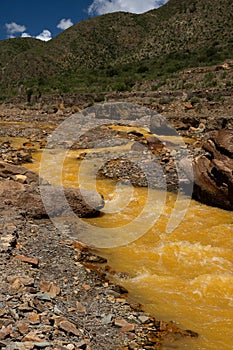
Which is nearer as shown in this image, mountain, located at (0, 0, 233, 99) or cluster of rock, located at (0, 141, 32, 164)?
cluster of rock, located at (0, 141, 32, 164)

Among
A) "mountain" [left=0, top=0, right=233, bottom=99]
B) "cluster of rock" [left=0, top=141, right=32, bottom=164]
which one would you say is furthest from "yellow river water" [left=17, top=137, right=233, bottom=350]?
"mountain" [left=0, top=0, right=233, bottom=99]

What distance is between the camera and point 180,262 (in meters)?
8.78

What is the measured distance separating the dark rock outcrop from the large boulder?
3582mm

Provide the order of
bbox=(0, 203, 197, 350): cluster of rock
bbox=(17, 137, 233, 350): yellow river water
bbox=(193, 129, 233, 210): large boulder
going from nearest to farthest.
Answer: bbox=(0, 203, 197, 350): cluster of rock < bbox=(17, 137, 233, 350): yellow river water < bbox=(193, 129, 233, 210): large boulder

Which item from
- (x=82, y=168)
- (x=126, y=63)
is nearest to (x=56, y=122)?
(x=82, y=168)

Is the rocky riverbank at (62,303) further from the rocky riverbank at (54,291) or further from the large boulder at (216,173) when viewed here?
the large boulder at (216,173)

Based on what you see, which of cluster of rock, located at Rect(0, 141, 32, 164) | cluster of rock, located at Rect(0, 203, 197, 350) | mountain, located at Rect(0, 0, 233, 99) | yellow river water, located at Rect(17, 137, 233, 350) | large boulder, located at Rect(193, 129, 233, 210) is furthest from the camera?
mountain, located at Rect(0, 0, 233, 99)

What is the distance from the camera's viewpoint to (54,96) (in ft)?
157

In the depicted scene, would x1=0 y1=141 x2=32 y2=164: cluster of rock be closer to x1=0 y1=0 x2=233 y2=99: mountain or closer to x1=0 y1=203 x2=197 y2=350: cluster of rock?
x1=0 y1=203 x2=197 y2=350: cluster of rock

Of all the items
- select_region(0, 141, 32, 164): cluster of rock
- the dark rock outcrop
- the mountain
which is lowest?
the dark rock outcrop

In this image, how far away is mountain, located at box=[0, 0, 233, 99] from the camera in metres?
57.3

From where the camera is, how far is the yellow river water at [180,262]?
6507 millimetres

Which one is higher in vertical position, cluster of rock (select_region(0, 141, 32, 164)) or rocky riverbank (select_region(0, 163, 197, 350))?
cluster of rock (select_region(0, 141, 32, 164))

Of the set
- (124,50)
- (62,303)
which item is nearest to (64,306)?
(62,303)
